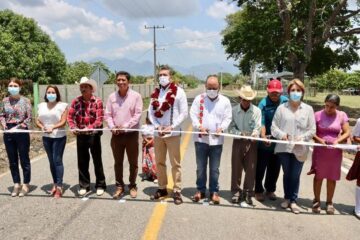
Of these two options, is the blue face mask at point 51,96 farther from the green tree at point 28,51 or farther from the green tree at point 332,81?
the green tree at point 332,81

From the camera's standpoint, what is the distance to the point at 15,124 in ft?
20.9

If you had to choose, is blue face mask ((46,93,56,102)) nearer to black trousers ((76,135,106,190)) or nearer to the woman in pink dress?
black trousers ((76,135,106,190))

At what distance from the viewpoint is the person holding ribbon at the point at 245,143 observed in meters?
5.93

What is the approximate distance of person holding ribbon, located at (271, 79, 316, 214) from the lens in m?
5.62

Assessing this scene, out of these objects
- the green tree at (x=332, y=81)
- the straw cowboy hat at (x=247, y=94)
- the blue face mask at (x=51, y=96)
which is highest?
the green tree at (x=332, y=81)

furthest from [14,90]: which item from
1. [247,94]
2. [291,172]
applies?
[291,172]

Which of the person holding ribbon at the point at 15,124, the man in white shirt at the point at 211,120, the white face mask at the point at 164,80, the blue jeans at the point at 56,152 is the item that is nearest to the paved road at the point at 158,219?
the blue jeans at the point at 56,152

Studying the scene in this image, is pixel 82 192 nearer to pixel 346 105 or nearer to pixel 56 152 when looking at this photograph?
pixel 56 152

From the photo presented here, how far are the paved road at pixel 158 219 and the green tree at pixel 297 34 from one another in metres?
19.3

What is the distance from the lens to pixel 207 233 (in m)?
4.87

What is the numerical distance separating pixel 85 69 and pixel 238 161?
171ft

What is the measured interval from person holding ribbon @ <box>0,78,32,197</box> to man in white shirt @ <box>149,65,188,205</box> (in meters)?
2.05

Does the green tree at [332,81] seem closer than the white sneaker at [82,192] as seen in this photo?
No

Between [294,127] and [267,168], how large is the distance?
3.24 ft
